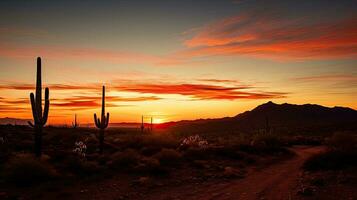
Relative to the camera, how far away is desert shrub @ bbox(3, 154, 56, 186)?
12.5 m

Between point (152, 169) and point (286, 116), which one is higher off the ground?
point (286, 116)

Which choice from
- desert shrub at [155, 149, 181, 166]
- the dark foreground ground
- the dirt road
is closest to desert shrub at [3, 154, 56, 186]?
the dark foreground ground

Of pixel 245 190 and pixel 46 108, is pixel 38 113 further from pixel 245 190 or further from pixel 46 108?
pixel 245 190

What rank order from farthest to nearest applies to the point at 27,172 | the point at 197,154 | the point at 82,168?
the point at 197,154 < the point at 82,168 < the point at 27,172

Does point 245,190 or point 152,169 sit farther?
point 152,169

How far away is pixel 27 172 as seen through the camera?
1277 centimetres

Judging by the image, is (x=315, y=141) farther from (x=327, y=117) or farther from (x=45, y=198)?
(x=327, y=117)

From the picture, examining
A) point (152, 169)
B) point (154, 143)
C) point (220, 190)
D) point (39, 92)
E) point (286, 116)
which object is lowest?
point (220, 190)

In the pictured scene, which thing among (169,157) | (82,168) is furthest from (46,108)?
(169,157)

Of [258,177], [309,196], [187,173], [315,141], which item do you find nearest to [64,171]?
[187,173]

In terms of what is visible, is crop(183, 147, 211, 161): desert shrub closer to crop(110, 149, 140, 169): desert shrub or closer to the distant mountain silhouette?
crop(110, 149, 140, 169): desert shrub

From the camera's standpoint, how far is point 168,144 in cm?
2550

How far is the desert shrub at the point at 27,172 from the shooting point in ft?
41.1

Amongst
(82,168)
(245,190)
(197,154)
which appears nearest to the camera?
(245,190)
